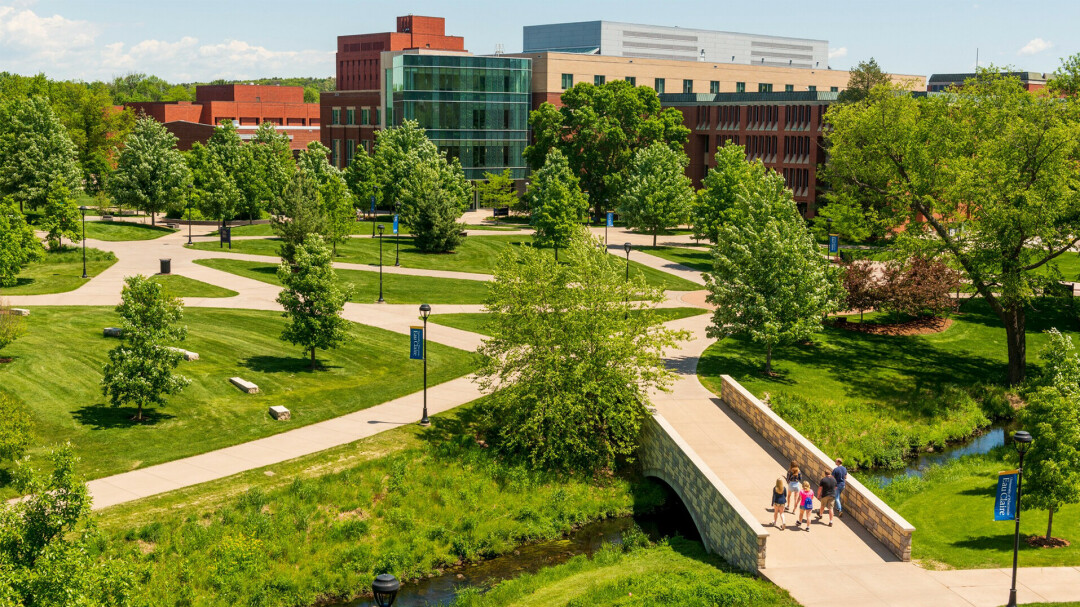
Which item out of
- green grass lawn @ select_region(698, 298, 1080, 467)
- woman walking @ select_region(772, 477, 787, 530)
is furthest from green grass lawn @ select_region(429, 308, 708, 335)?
woman walking @ select_region(772, 477, 787, 530)

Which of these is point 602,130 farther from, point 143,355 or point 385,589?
point 385,589

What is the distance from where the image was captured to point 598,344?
33.8 metres

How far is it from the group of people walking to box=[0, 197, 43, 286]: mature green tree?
36.3m

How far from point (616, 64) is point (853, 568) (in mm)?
94375

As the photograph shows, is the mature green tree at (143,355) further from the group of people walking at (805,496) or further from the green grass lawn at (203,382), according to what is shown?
the group of people walking at (805,496)

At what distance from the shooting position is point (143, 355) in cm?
3234

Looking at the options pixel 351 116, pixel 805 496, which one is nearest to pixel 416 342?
pixel 805 496

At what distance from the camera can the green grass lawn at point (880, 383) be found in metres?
37.9

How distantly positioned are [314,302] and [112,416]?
869cm

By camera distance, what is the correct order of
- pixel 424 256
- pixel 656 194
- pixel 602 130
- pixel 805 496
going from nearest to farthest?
pixel 805 496 → pixel 424 256 → pixel 656 194 → pixel 602 130

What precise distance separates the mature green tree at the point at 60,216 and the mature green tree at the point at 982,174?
141 feet

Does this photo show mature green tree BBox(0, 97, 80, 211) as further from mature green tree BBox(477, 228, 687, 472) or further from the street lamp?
the street lamp

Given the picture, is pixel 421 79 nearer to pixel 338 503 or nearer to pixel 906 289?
pixel 906 289

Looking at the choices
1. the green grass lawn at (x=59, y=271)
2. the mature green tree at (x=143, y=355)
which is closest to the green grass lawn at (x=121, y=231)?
the green grass lawn at (x=59, y=271)
